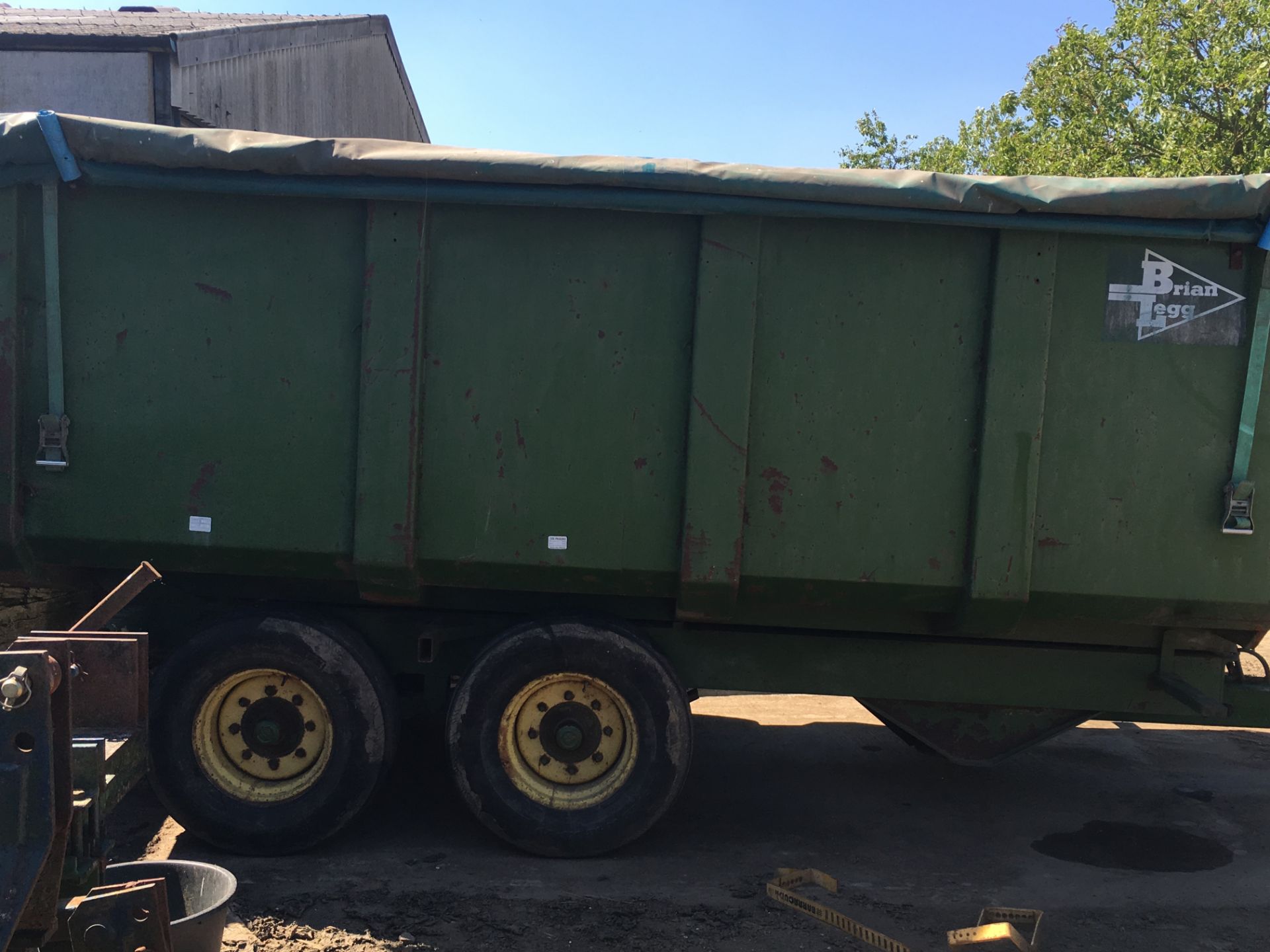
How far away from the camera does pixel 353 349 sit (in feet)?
14.8

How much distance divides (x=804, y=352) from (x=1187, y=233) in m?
1.61

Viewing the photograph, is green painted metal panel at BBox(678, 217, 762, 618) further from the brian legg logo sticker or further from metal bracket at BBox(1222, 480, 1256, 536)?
metal bracket at BBox(1222, 480, 1256, 536)

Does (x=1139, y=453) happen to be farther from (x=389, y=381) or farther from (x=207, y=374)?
(x=207, y=374)

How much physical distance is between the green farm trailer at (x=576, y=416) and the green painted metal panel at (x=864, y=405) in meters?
0.01

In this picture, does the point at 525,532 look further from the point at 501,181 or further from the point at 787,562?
the point at 501,181

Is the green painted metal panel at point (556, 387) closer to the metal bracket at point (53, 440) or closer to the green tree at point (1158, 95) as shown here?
the metal bracket at point (53, 440)

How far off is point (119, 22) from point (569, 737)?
9928mm

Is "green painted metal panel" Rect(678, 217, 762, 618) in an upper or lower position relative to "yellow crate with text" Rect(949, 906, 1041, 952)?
upper

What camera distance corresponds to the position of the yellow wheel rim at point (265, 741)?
15.1 ft

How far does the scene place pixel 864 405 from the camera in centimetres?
446

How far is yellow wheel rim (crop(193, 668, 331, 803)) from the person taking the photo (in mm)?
4609

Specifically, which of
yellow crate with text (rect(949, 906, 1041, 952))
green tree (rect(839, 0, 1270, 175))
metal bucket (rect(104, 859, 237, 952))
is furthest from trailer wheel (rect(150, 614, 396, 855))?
green tree (rect(839, 0, 1270, 175))

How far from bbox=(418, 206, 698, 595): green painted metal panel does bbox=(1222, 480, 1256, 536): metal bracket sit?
2.25 meters

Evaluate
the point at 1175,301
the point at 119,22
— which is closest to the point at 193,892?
the point at 1175,301
